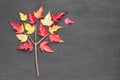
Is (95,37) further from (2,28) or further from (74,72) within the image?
(2,28)

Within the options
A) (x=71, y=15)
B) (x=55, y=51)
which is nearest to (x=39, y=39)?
(x=55, y=51)

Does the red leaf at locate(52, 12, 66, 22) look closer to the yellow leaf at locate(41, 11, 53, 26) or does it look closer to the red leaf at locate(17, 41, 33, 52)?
the yellow leaf at locate(41, 11, 53, 26)

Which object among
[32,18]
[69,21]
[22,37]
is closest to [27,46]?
[22,37]

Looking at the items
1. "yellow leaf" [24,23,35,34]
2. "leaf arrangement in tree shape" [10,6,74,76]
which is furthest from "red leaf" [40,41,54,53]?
"yellow leaf" [24,23,35,34]

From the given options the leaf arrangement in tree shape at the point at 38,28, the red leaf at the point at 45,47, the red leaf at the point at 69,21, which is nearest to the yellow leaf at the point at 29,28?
the leaf arrangement in tree shape at the point at 38,28

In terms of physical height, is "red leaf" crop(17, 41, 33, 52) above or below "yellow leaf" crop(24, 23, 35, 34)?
below

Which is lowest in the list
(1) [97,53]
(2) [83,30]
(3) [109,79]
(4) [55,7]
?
(3) [109,79]
